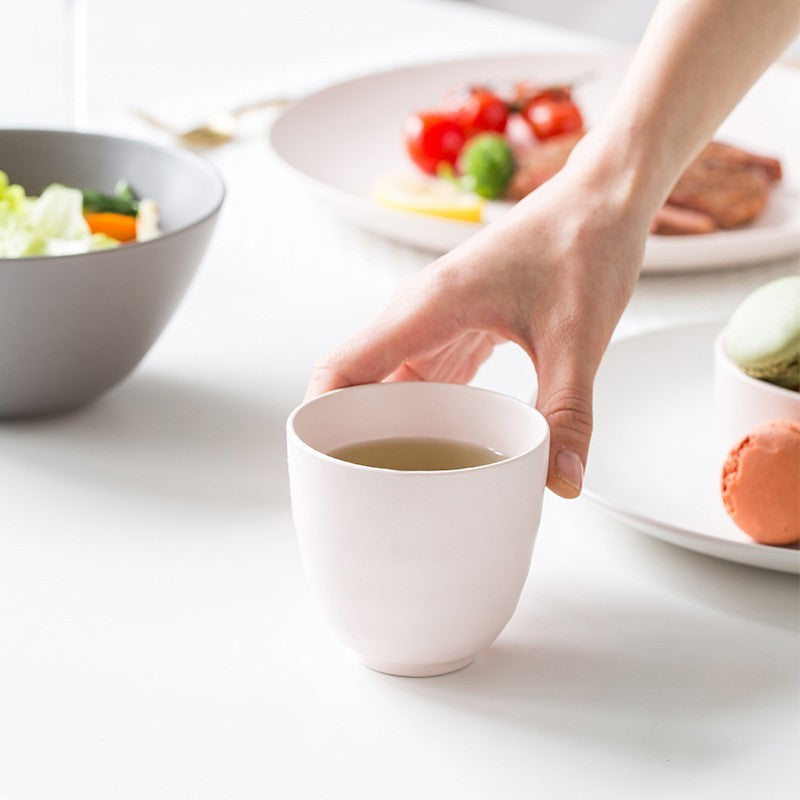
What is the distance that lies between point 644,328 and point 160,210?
0.53 meters

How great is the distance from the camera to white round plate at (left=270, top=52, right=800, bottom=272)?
150 cm

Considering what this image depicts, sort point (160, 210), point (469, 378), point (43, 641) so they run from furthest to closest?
point (160, 210)
point (469, 378)
point (43, 641)

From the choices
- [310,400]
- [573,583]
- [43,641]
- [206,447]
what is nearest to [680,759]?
[573,583]

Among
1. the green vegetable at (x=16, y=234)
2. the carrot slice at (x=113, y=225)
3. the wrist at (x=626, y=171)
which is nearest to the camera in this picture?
the wrist at (x=626, y=171)

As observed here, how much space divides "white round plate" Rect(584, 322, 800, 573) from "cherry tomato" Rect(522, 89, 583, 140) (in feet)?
2.47

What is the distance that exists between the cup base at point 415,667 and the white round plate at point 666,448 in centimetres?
18

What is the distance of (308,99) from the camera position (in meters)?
1.89

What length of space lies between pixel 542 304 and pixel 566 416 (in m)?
0.10

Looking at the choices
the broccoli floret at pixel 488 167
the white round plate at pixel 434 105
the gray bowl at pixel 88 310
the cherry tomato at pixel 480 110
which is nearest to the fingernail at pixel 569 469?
the gray bowl at pixel 88 310

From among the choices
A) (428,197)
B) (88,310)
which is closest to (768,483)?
(88,310)

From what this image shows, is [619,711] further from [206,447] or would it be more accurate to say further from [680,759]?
[206,447]

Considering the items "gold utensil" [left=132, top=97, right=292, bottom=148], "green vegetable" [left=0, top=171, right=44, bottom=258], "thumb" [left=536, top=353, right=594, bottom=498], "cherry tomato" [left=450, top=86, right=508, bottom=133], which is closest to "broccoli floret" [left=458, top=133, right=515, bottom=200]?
"cherry tomato" [left=450, top=86, right=508, bottom=133]

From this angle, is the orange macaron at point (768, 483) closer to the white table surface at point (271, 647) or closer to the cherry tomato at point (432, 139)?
the white table surface at point (271, 647)

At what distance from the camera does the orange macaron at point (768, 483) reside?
91cm
